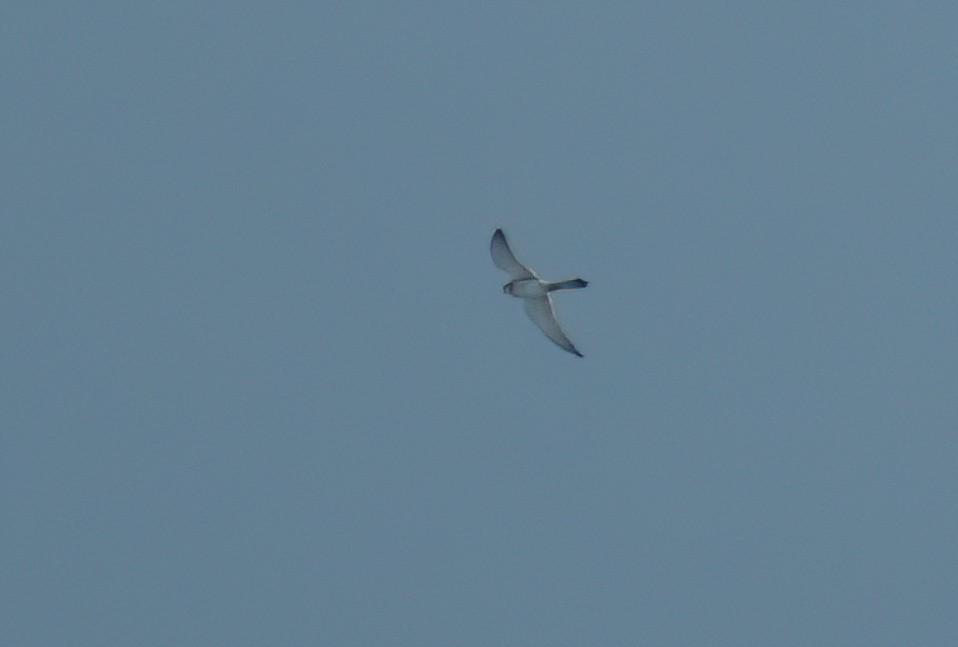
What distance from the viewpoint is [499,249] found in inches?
1469

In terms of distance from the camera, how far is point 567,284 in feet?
119

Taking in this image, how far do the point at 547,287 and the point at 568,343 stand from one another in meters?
1.88

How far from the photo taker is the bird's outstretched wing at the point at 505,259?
37153mm

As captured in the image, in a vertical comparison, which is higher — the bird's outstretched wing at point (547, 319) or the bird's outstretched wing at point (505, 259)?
the bird's outstretched wing at point (505, 259)

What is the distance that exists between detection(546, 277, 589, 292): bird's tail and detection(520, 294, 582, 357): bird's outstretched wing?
871 mm

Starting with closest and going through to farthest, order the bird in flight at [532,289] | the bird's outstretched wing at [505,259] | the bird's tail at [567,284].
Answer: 1. the bird's tail at [567,284]
2. the bird in flight at [532,289]
3. the bird's outstretched wing at [505,259]

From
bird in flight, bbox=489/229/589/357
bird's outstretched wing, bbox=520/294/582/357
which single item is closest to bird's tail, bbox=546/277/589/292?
bird in flight, bbox=489/229/589/357

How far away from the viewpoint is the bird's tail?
117ft

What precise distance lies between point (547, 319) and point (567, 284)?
6.61ft

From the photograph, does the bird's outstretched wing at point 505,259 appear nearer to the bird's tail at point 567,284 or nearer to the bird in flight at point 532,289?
the bird in flight at point 532,289

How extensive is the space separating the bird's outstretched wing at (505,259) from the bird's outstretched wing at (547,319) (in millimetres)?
770

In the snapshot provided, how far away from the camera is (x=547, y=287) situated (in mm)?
37000

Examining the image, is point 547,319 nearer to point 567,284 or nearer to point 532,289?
point 532,289

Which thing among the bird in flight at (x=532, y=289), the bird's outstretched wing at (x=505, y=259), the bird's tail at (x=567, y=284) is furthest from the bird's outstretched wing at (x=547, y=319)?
the bird's tail at (x=567, y=284)
